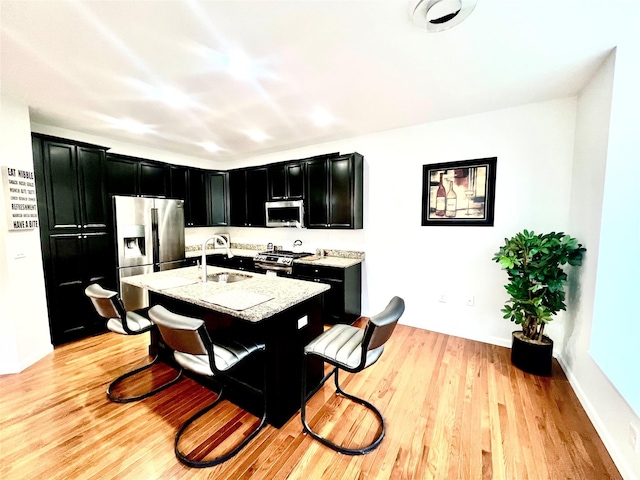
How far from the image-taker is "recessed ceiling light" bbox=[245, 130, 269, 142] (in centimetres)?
354

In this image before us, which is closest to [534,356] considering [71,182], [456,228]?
[456,228]

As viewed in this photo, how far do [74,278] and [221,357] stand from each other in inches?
109

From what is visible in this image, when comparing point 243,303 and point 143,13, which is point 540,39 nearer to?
point 143,13

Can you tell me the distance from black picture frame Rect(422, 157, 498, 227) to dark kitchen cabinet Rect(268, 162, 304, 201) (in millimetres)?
1793

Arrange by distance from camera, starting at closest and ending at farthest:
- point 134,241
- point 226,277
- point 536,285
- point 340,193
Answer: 1. point 536,285
2. point 226,277
3. point 134,241
4. point 340,193

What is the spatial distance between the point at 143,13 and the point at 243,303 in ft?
5.96

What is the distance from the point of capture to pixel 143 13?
1.48 meters

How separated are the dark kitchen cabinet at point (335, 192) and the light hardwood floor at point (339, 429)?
1965 millimetres

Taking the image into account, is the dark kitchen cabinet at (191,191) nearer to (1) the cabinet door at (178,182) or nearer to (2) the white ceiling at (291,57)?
(1) the cabinet door at (178,182)

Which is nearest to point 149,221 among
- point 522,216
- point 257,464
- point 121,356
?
point 121,356

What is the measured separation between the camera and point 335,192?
3701 mm

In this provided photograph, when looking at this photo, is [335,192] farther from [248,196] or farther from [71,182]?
[71,182]

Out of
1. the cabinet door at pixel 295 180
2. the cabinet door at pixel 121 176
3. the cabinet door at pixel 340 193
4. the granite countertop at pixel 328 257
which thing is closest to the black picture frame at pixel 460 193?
the cabinet door at pixel 340 193

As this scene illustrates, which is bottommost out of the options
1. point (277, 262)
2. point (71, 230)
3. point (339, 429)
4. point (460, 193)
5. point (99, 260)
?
point (339, 429)
